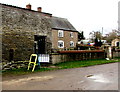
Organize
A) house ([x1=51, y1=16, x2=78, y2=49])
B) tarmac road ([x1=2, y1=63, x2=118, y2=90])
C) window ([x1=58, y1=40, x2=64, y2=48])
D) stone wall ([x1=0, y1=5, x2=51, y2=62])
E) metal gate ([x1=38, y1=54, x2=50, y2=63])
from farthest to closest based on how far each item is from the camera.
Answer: window ([x1=58, y1=40, x2=64, y2=48])
house ([x1=51, y1=16, x2=78, y2=49])
metal gate ([x1=38, y1=54, x2=50, y2=63])
stone wall ([x1=0, y1=5, x2=51, y2=62])
tarmac road ([x1=2, y1=63, x2=118, y2=90])

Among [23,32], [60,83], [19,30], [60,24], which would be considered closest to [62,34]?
[60,24]

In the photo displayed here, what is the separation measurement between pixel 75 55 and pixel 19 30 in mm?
7996

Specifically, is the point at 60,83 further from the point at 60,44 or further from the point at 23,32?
the point at 60,44

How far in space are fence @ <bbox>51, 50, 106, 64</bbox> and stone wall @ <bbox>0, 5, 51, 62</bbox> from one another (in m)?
2.92

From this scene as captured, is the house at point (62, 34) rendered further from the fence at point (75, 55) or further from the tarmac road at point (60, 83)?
the tarmac road at point (60, 83)

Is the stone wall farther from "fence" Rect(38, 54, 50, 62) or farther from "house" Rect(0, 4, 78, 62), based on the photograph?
"fence" Rect(38, 54, 50, 62)

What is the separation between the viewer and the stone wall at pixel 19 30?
11.6 m

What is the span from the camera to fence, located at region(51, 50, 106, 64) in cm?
1518

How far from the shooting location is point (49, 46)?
48.2 ft

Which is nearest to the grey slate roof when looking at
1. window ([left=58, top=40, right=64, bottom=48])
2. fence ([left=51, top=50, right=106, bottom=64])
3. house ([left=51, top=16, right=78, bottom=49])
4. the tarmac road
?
house ([left=51, top=16, right=78, bottom=49])

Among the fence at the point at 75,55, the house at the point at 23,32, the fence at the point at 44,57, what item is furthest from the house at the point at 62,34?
the fence at the point at 44,57

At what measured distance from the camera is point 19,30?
1237 cm

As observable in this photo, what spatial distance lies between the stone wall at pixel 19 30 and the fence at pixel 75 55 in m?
2.92

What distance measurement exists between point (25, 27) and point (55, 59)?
4.49 m
